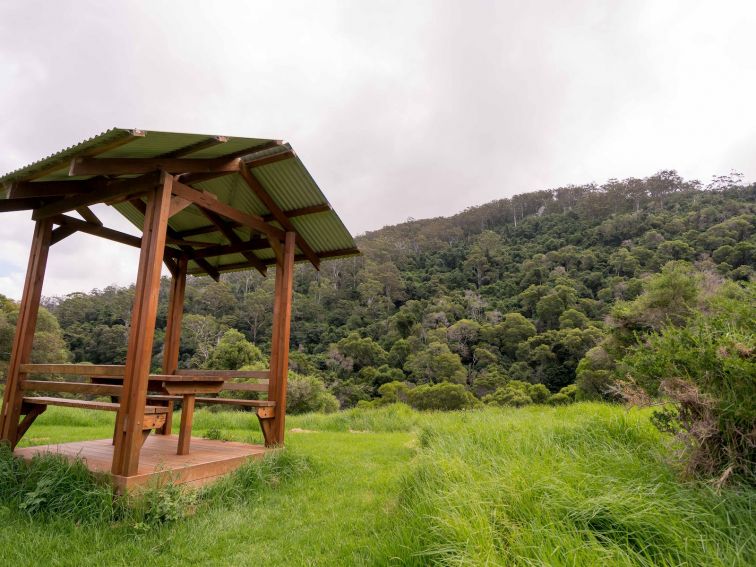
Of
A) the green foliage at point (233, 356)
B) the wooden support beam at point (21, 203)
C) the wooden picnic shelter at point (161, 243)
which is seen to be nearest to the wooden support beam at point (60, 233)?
the wooden picnic shelter at point (161, 243)

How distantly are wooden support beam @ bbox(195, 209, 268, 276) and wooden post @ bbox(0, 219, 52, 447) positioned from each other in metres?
1.90

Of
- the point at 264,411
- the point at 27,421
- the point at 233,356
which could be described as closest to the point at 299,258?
the point at 264,411

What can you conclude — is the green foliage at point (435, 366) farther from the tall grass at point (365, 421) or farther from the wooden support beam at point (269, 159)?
the wooden support beam at point (269, 159)

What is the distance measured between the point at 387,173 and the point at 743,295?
43.6m

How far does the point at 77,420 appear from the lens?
372 inches

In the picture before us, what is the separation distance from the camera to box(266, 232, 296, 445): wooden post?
549cm

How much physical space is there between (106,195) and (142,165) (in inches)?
29.3

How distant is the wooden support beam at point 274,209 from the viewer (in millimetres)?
5227

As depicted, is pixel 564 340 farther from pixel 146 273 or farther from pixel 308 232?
pixel 146 273

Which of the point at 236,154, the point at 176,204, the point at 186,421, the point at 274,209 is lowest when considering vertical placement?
the point at 186,421

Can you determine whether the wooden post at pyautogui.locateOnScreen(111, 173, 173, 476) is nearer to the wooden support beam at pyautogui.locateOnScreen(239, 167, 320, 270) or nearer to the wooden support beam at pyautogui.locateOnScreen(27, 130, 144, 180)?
the wooden support beam at pyautogui.locateOnScreen(27, 130, 144, 180)

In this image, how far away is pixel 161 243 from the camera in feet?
13.1

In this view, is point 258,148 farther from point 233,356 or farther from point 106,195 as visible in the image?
point 233,356

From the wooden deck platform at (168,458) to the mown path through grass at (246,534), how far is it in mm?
460
